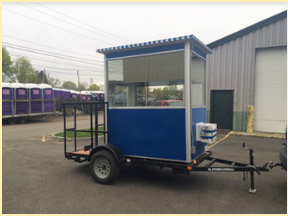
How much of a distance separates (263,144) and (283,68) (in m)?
4.54

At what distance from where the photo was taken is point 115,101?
5441 mm

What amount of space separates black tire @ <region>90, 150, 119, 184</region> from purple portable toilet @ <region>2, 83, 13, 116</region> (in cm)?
1570

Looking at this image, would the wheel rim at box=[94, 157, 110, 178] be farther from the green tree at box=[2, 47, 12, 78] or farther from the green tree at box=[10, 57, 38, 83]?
the green tree at box=[10, 57, 38, 83]

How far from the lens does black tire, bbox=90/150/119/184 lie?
4984 mm

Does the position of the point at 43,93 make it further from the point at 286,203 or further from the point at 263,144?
the point at 286,203

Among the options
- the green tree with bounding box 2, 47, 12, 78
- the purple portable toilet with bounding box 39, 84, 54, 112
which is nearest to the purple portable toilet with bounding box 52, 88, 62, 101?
the purple portable toilet with bounding box 39, 84, 54, 112

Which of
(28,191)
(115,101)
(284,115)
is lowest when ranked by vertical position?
(28,191)

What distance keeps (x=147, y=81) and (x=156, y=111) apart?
706 mm

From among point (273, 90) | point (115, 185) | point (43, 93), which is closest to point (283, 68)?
point (273, 90)

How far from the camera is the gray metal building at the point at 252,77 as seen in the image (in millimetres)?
11703

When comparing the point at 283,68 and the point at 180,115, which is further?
the point at 283,68

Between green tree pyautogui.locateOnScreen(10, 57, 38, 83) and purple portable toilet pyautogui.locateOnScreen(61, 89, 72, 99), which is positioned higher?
green tree pyautogui.locateOnScreen(10, 57, 38, 83)

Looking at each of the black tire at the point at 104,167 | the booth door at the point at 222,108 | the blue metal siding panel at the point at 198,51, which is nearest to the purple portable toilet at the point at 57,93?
the booth door at the point at 222,108

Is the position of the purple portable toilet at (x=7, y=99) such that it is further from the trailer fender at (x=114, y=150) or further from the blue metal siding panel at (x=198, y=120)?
the blue metal siding panel at (x=198, y=120)
